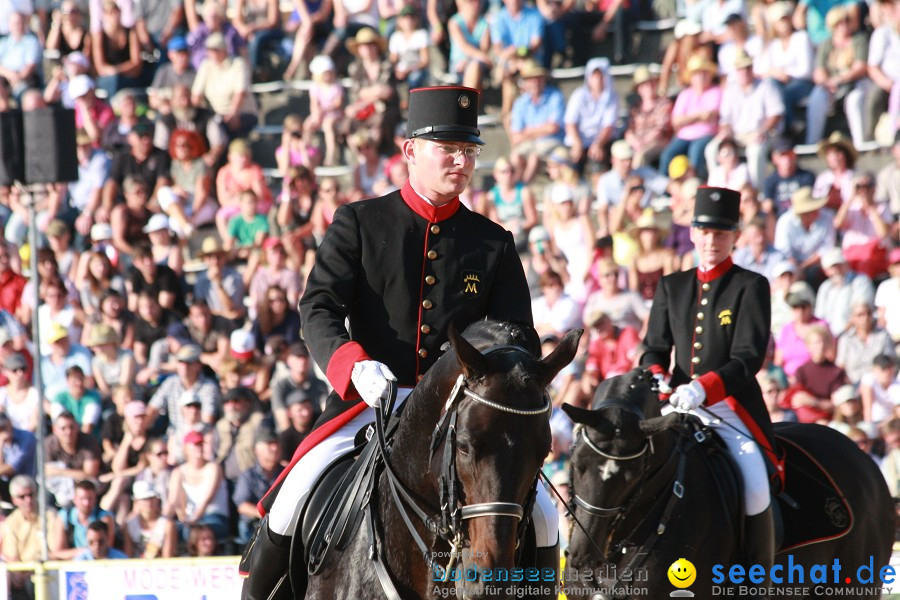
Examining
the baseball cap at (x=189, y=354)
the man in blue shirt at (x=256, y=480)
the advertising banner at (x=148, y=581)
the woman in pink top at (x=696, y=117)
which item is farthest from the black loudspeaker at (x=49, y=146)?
the woman in pink top at (x=696, y=117)

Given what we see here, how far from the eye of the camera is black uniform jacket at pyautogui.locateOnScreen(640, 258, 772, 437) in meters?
7.55

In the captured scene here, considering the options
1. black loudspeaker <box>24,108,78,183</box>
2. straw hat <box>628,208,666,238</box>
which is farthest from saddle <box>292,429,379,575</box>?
straw hat <box>628,208,666,238</box>

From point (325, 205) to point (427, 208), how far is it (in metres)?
9.07

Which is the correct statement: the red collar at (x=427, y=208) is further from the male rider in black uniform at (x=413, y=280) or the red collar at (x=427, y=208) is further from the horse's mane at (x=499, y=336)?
the horse's mane at (x=499, y=336)

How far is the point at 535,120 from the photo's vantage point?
46.8 ft

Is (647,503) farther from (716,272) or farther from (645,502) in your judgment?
(716,272)

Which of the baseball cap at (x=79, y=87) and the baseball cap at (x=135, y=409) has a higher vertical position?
the baseball cap at (x=79, y=87)

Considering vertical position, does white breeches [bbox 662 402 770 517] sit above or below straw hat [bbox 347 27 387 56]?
below

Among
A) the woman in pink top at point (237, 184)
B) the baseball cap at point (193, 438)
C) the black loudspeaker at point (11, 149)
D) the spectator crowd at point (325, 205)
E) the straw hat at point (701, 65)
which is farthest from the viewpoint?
the woman in pink top at point (237, 184)

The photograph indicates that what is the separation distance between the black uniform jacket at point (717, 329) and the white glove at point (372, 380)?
3.45 metres

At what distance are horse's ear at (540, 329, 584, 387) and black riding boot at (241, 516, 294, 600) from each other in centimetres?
137

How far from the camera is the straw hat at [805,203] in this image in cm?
1187

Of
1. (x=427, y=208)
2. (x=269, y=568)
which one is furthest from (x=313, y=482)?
(x=427, y=208)

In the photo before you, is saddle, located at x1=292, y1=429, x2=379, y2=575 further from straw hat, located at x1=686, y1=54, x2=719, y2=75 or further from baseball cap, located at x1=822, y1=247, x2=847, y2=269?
straw hat, located at x1=686, y1=54, x2=719, y2=75
